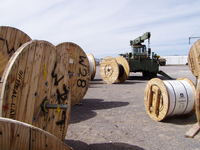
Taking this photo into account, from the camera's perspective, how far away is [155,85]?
5.18 m

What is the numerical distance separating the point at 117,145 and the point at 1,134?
2.36 meters

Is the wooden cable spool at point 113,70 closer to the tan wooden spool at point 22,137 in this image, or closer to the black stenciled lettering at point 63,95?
the black stenciled lettering at point 63,95

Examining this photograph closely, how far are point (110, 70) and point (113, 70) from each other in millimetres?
224

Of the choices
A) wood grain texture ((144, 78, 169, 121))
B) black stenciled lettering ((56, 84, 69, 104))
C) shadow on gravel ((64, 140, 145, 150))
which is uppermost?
black stenciled lettering ((56, 84, 69, 104))

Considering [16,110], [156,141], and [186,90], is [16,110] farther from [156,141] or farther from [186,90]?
[186,90]

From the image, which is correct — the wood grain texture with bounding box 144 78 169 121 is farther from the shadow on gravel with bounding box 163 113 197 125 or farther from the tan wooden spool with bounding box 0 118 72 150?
the tan wooden spool with bounding box 0 118 72 150

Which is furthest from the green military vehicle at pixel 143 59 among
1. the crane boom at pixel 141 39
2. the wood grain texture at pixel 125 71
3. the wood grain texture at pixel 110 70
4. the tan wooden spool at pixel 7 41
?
the tan wooden spool at pixel 7 41

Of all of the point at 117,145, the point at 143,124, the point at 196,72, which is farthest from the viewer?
the point at 196,72

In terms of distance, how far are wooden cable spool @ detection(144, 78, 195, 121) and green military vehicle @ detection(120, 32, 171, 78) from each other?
944 centimetres

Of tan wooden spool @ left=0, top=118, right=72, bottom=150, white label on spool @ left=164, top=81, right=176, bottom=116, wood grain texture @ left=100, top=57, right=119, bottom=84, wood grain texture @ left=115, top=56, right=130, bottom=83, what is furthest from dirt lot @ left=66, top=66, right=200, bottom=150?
wood grain texture @ left=115, top=56, right=130, bottom=83

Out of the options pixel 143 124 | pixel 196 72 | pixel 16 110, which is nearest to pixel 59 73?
pixel 16 110

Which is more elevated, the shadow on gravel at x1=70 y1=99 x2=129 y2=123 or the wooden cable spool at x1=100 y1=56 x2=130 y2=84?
the wooden cable spool at x1=100 y1=56 x2=130 y2=84

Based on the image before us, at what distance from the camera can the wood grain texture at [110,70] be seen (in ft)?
41.1

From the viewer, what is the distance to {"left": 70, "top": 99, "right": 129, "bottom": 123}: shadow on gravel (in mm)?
5445
